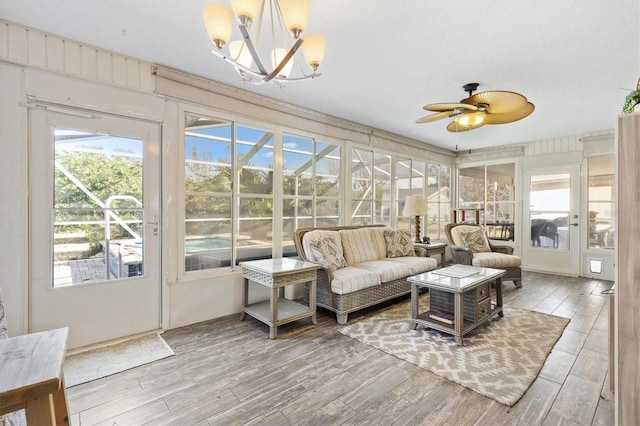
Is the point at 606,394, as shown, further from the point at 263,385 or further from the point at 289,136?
the point at 289,136

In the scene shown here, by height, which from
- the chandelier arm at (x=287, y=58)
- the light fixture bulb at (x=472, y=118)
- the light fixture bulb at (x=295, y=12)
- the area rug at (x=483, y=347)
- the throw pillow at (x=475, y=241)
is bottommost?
the area rug at (x=483, y=347)

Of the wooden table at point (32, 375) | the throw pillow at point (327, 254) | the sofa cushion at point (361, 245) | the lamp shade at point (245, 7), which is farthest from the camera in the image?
the sofa cushion at point (361, 245)

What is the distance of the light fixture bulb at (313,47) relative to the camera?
69.7 inches

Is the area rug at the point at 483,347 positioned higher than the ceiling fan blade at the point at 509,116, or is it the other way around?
the ceiling fan blade at the point at 509,116

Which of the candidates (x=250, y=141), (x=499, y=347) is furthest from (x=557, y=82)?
(x=250, y=141)

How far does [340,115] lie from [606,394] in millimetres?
3784

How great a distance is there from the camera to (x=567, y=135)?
5.23m

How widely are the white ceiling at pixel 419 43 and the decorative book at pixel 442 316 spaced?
2.33 meters

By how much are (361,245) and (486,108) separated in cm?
209

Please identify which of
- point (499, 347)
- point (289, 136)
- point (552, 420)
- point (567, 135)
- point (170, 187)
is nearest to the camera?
point (552, 420)

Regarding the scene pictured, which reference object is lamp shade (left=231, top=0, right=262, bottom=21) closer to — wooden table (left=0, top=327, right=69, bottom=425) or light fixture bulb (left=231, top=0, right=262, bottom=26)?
light fixture bulb (left=231, top=0, right=262, bottom=26)

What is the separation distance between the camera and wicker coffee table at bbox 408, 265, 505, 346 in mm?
2562

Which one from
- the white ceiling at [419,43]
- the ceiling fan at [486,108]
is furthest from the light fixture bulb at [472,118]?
the white ceiling at [419,43]

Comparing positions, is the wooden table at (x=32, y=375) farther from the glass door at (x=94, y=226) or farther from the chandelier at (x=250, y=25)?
the glass door at (x=94, y=226)
